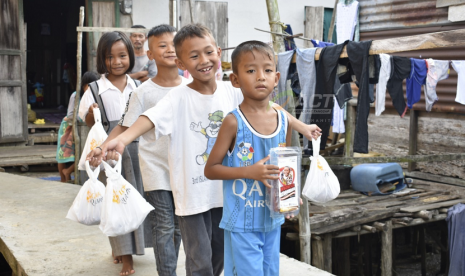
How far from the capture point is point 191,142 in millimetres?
2705

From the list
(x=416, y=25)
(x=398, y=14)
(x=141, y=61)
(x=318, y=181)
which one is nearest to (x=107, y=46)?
(x=318, y=181)

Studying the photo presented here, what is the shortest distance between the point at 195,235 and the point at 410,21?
890cm

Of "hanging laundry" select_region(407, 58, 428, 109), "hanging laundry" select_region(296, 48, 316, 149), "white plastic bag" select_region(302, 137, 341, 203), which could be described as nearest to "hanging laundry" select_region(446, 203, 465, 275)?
"hanging laundry" select_region(407, 58, 428, 109)

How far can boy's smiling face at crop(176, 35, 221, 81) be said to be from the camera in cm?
269

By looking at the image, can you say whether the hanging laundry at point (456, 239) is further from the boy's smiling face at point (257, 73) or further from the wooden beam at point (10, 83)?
the wooden beam at point (10, 83)

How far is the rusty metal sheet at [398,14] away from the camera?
9.66 metres

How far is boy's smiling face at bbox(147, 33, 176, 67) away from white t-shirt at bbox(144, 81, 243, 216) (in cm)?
43

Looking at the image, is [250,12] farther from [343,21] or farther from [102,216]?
[102,216]

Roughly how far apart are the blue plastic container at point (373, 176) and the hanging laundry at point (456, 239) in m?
1.11

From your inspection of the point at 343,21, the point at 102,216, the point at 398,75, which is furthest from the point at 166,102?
the point at 343,21

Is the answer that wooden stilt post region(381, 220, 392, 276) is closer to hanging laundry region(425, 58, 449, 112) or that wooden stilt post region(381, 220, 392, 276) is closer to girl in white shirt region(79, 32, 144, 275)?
hanging laundry region(425, 58, 449, 112)

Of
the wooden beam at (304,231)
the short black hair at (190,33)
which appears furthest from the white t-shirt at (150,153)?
the wooden beam at (304,231)

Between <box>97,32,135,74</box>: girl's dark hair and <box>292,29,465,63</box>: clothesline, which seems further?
<box>292,29,465,63</box>: clothesline

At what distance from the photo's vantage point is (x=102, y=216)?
8.71ft
